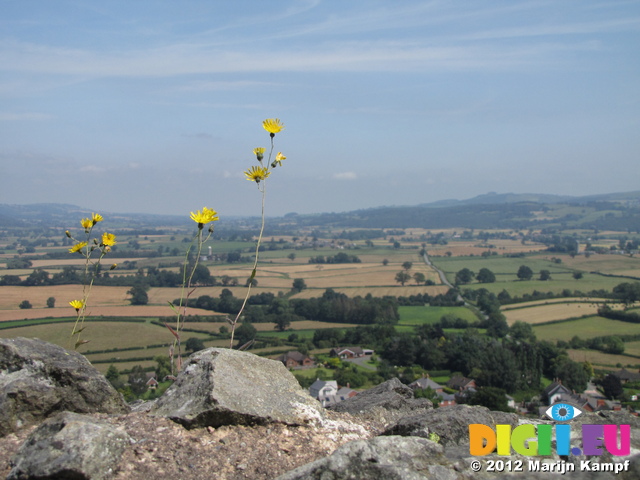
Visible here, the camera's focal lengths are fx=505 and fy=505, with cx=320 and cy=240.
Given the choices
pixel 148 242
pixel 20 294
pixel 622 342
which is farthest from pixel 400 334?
pixel 148 242

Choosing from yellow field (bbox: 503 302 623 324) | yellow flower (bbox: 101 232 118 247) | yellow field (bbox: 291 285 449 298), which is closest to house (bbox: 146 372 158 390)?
yellow flower (bbox: 101 232 118 247)

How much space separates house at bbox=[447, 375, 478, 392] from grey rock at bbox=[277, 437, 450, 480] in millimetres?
32166

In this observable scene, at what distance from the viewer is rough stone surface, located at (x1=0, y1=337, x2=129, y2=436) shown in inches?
195

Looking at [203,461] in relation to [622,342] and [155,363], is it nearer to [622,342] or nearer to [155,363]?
[155,363]

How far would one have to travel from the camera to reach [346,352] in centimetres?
4084

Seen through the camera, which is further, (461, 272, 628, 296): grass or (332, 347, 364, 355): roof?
(461, 272, 628, 296): grass

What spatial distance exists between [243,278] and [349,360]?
28990 millimetres

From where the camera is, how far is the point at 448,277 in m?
79.6

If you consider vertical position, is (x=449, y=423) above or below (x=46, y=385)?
below

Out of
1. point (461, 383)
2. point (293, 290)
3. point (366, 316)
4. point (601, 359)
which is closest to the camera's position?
point (461, 383)

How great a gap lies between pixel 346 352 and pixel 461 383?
978cm

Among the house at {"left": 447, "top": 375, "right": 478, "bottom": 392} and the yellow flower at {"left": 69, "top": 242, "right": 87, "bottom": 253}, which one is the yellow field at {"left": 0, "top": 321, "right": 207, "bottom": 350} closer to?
the house at {"left": 447, "top": 375, "right": 478, "bottom": 392}

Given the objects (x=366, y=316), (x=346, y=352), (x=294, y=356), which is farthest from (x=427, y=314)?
(x=294, y=356)

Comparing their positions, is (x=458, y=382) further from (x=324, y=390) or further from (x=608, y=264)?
(x=608, y=264)
